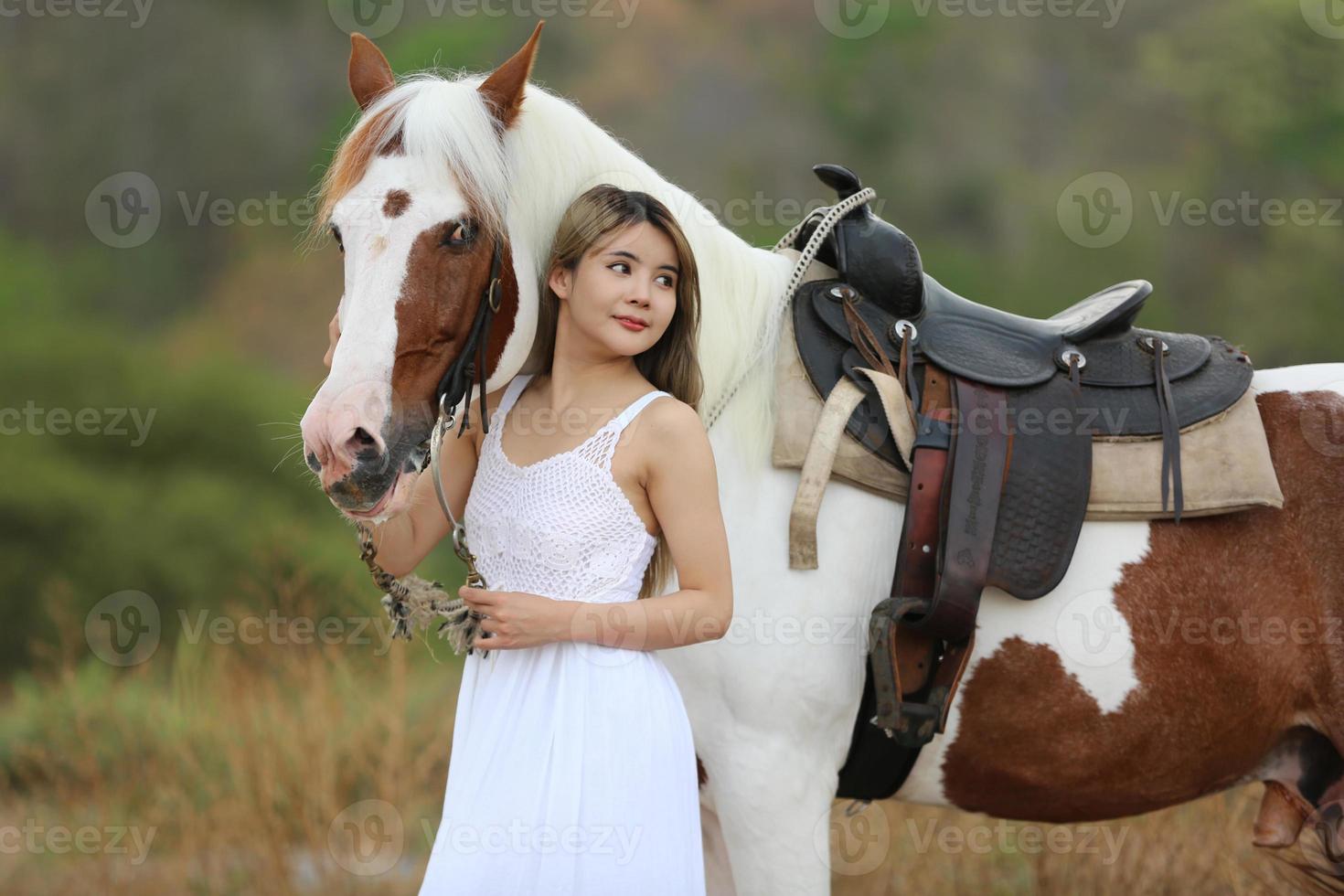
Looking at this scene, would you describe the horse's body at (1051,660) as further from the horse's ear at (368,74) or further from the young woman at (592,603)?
the horse's ear at (368,74)

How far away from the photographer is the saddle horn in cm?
218

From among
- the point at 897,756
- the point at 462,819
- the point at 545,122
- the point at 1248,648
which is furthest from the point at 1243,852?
the point at 545,122

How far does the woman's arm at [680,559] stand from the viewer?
164cm

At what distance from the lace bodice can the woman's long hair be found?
0.35 feet

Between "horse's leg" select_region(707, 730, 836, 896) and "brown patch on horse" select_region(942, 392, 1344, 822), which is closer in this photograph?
"horse's leg" select_region(707, 730, 836, 896)

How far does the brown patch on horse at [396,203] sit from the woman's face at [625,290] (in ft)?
0.93

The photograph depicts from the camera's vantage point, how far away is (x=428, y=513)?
1877 millimetres

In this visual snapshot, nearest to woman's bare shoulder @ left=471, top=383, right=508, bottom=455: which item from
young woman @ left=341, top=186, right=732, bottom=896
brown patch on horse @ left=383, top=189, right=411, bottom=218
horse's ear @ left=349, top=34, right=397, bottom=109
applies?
young woman @ left=341, top=186, right=732, bottom=896

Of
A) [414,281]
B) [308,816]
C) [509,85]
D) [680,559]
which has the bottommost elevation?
[308,816]

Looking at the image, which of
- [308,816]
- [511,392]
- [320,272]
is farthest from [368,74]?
[320,272]

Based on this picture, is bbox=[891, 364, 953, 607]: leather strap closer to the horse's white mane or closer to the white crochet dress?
the horse's white mane

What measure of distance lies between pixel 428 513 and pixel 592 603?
1.26 feet

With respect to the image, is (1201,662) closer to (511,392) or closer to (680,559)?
(680,559)

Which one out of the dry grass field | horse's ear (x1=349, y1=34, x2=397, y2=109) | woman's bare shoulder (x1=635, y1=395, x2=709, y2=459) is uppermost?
horse's ear (x1=349, y1=34, x2=397, y2=109)
